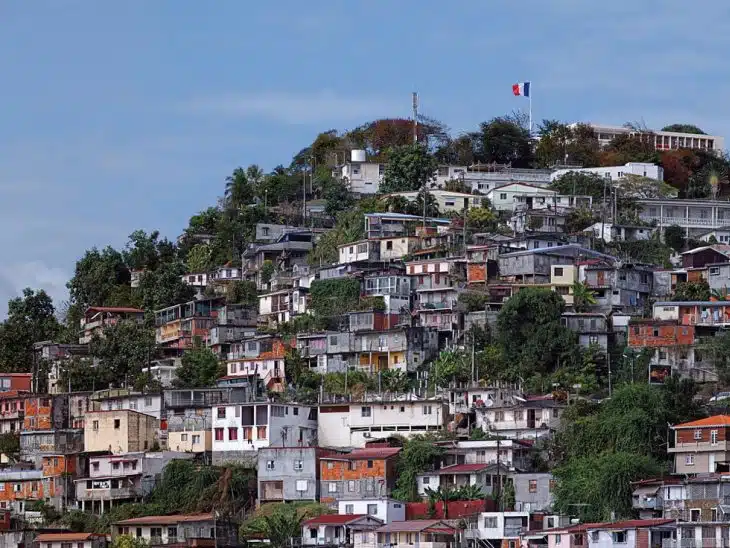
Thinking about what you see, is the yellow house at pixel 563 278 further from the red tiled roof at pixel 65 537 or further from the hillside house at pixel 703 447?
the red tiled roof at pixel 65 537

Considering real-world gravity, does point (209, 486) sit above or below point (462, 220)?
below

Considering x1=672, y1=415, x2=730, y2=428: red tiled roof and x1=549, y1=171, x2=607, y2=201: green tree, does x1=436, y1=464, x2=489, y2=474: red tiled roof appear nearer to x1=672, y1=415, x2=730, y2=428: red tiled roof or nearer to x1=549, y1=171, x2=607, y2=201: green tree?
x1=672, y1=415, x2=730, y2=428: red tiled roof

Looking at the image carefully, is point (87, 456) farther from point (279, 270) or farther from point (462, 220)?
point (462, 220)

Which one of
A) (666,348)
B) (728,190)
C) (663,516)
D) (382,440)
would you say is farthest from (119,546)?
(728,190)

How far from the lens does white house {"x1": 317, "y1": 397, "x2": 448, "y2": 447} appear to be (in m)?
55.4

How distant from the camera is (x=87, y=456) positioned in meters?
56.9

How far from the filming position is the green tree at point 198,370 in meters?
61.8

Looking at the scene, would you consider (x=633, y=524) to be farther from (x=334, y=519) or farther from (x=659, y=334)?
(x=659, y=334)

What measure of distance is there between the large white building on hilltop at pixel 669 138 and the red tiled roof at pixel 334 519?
47642 mm

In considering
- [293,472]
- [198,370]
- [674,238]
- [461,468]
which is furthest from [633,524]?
[674,238]

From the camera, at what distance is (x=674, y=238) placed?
2901 inches

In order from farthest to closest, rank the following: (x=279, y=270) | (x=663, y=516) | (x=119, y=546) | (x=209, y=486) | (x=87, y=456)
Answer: (x=279, y=270)
(x=87, y=456)
(x=209, y=486)
(x=119, y=546)
(x=663, y=516)

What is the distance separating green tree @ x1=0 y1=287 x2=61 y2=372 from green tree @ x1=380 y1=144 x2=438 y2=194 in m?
15.5

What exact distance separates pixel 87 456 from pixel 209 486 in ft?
18.3
